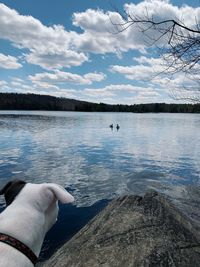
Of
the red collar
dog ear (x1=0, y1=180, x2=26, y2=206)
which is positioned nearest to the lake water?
dog ear (x1=0, y1=180, x2=26, y2=206)

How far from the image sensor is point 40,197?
3359 millimetres

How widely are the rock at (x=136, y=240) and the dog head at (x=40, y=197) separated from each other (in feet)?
8.86

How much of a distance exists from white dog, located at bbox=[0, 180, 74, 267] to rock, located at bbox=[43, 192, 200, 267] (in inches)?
107

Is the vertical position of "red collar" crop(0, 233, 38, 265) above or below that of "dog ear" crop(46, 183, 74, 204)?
below

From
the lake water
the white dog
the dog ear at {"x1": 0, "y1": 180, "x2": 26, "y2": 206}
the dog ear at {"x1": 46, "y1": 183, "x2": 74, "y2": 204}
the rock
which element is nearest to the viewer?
the white dog

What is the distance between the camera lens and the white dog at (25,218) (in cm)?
288

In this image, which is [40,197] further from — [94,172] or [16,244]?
[94,172]

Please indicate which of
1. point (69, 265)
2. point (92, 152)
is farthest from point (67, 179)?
point (69, 265)

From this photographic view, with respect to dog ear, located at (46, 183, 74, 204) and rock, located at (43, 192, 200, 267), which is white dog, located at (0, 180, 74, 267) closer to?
dog ear, located at (46, 183, 74, 204)

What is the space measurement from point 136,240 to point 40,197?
3.37 meters

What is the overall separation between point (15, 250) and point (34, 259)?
Result: 0.28 m

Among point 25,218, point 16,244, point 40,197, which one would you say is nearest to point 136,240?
point 40,197

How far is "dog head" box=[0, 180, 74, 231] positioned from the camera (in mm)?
3293

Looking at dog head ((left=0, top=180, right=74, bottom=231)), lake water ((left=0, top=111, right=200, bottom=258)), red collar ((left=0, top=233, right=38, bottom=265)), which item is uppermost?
dog head ((left=0, top=180, right=74, bottom=231))
